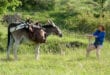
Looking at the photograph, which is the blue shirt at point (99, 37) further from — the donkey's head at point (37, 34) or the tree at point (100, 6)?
the tree at point (100, 6)

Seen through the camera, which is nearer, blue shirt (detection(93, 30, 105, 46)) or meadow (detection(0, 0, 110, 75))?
meadow (detection(0, 0, 110, 75))

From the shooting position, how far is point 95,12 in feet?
123

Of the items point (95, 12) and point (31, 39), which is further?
point (95, 12)

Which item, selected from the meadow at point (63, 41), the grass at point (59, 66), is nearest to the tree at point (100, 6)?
the meadow at point (63, 41)

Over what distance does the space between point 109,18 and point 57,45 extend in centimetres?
1020

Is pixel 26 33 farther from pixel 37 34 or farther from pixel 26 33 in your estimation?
pixel 37 34

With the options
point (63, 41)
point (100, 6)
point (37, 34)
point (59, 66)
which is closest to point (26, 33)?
point (37, 34)

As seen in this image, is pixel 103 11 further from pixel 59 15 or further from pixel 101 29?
pixel 101 29

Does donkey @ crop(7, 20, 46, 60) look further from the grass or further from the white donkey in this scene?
the grass

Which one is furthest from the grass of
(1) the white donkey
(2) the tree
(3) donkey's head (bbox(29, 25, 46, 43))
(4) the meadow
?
(2) the tree

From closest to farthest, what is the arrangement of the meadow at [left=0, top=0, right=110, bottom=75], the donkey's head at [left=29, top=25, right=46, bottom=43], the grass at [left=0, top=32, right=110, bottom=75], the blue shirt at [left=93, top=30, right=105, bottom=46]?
the grass at [left=0, top=32, right=110, bottom=75] → the meadow at [left=0, top=0, right=110, bottom=75] → the blue shirt at [left=93, top=30, right=105, bottom=46] → the donkey's head at [left=29, top=25, right=46, bottom=43]

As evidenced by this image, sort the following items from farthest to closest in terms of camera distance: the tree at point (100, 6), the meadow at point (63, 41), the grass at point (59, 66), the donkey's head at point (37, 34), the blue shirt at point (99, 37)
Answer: the tree at point (100, 6) < the donkey's head at point (37, 34) < the blue shirt at point (99, 37) < the meadow at point (63, 41) < the grass at point (59, 66)

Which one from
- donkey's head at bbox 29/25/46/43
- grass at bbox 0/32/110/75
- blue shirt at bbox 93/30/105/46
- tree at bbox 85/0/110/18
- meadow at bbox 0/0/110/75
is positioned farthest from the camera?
tree at bbox 85/0/110/18

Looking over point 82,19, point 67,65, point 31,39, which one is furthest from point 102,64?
point 82,19
